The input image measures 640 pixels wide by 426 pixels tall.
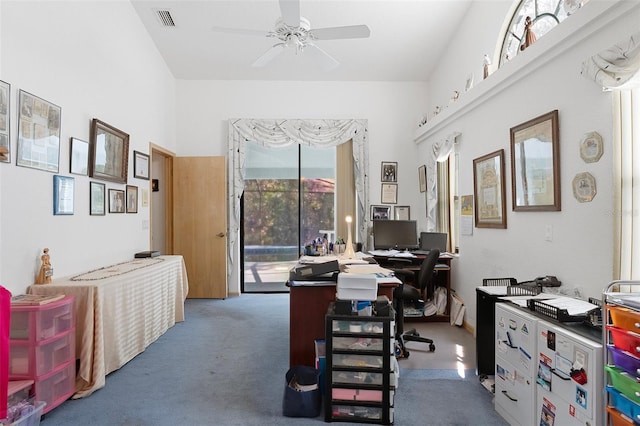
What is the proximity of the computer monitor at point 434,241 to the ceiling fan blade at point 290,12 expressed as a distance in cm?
302

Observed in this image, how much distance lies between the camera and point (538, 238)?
8.82ft

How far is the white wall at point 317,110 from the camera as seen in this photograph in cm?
554

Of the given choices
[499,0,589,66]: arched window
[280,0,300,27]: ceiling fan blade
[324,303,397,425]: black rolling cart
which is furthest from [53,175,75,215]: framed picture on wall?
[499,0,589,66]: arched window

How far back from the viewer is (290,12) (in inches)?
105

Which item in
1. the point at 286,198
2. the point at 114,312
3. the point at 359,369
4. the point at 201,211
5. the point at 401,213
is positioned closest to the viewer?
the point at 359,369

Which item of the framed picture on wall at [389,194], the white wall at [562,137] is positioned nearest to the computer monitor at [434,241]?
the white wall at [562,137]

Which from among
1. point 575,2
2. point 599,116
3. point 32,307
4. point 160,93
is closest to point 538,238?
point 599,116

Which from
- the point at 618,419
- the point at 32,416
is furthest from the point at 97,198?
the point at 618,419

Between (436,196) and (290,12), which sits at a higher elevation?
(290,12)

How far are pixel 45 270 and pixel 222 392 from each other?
1593 millimetres

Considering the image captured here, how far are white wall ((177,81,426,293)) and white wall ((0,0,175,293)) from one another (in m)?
0.90

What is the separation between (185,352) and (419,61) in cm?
482

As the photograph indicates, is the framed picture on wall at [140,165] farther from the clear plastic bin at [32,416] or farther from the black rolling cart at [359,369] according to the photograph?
the black rolling cart at [359,369]

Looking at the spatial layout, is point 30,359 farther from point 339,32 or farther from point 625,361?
point 339,32
